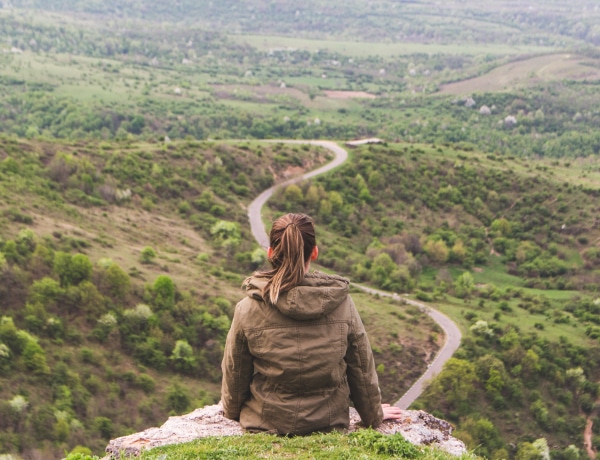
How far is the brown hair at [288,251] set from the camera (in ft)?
28.1

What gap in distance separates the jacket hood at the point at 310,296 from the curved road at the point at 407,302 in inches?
1414

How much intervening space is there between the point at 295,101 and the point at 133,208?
458ft

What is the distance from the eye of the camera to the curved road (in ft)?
145

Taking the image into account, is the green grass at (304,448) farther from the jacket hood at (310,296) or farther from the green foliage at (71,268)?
the green foliage at (71,268)

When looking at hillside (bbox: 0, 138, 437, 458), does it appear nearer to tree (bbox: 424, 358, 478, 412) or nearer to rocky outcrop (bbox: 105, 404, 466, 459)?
tree (bbox: 424, 358, 478, 412)

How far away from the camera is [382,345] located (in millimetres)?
47156

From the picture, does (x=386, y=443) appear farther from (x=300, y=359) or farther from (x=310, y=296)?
(x=310, y=296)

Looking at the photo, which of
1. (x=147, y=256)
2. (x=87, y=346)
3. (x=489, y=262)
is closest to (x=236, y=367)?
(x=87, y=346)

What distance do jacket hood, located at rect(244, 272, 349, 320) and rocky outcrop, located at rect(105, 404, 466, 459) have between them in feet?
10.3

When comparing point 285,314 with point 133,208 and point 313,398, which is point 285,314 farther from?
point 133,208

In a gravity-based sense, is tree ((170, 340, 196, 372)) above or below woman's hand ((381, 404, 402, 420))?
below

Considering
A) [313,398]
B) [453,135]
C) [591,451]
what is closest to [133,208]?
[591,451]

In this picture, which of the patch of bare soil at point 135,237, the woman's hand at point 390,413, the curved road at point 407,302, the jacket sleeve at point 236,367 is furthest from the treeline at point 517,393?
the jacket sleeve at point 236,367

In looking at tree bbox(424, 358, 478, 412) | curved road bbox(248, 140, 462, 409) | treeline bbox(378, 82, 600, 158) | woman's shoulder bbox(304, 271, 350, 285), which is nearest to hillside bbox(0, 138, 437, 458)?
curved road bbox(248, 140, 462, 409)
